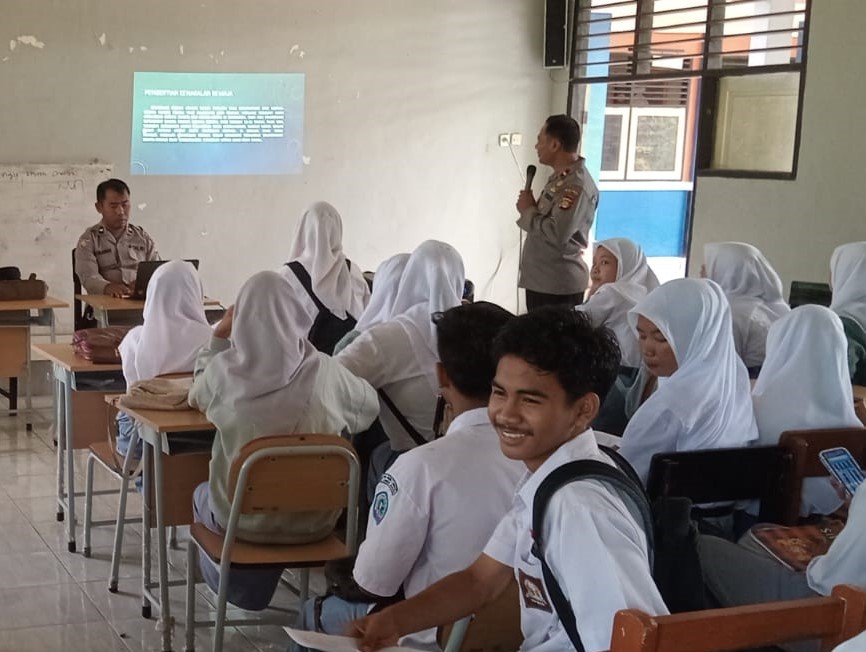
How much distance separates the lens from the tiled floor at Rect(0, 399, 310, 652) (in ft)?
11.5

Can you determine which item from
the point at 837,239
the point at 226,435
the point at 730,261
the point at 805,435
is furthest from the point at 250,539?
the point at 837,239

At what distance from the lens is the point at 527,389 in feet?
5.84

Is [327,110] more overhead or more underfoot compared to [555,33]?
more underfoot

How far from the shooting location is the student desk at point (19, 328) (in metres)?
5.83

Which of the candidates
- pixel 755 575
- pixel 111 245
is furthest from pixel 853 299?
pixel 111 245

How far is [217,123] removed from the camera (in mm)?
7844

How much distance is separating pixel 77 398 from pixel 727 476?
2.53 meters

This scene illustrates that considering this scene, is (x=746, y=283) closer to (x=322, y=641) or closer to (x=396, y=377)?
(x=396, y=377)

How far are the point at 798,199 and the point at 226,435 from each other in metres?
4.57

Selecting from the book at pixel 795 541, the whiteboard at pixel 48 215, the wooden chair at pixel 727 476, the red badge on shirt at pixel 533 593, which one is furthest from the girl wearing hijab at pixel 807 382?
the whiteboard at pixel 48 215

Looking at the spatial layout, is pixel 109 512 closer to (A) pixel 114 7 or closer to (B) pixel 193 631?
(B) pixel 193 631

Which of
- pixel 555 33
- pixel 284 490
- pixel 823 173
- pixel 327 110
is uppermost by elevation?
pixel 555 33

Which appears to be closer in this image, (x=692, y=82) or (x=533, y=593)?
(x=533, y=593)

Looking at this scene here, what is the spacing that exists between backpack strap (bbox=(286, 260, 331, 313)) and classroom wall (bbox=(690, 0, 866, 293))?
9.77 ft
